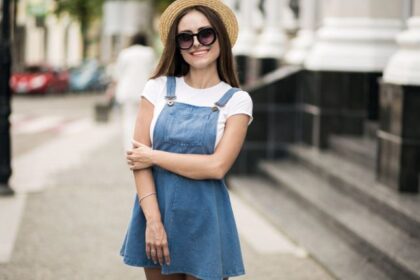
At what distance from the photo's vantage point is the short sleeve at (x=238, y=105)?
364 cm

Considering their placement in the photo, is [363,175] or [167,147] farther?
[363,175]

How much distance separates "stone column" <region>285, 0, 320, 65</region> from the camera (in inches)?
511

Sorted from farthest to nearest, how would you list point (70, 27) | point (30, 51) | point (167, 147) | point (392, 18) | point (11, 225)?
point (70, 27) → point (30, 51) → point (392, 18) → point (11, 225) → point (167, 147)

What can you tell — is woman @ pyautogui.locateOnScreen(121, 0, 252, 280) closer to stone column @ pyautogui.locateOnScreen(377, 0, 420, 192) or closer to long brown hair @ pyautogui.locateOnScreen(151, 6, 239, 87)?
long brown hair @ pyautogui.locateOnScreen(151, 6, 239, 87)

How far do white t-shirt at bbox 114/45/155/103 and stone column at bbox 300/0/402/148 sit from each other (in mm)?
2565

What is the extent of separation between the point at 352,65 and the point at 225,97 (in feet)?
21.4

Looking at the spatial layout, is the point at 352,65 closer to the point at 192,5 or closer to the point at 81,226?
the point at 81,226

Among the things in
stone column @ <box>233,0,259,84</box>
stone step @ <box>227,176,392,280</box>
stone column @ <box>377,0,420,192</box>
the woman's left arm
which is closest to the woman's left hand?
the woman's left arm

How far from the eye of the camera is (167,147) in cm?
363

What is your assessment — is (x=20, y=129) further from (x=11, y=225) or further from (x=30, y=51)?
(x=30, y=51)

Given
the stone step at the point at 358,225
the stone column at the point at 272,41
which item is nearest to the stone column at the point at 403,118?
the stone step at the point at 358,225

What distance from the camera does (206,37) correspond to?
3680mm

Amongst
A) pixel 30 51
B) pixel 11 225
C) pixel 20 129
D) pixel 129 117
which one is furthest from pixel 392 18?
pixel 30 51

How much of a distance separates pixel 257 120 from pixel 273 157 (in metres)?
0.49
